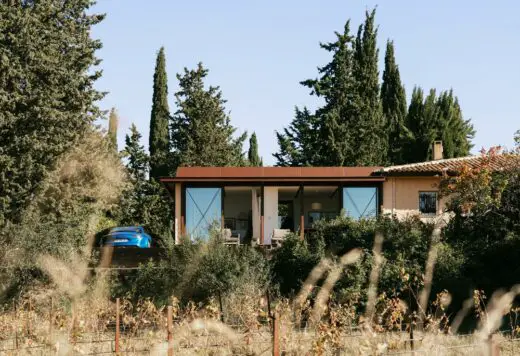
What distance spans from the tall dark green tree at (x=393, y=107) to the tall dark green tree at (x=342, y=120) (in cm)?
220

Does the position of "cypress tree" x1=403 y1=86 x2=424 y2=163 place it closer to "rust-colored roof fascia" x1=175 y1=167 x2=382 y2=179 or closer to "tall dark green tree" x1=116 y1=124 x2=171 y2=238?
"tall dark green tree" x1=116 y1=124 x2=171 y2=238

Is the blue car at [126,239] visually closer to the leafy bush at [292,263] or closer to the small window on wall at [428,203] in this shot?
the leafy bush at [292,263]

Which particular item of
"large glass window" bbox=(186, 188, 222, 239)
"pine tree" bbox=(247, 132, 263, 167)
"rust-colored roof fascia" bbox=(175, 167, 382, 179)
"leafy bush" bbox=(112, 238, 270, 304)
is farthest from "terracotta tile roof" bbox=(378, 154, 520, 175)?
"pine tree" bbox=(247, 132, 263, 167)

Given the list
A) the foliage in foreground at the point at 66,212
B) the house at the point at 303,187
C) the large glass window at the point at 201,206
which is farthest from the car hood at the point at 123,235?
the large glass window at the point at 201,206

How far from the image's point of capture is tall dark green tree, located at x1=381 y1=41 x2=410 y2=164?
40281 mm

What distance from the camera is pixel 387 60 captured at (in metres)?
45.4

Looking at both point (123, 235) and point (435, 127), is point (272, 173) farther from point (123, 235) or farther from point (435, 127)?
point (435, 127)

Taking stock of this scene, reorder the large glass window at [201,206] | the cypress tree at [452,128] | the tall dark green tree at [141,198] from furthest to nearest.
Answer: the cypress tree at [452,128]
the tall dark green tree at [141,198]
the large glass window at [201,206]

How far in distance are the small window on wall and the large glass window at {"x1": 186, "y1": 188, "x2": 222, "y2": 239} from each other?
6.59m

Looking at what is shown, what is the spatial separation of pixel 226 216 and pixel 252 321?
17.0m

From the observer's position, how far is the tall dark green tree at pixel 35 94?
22062mm

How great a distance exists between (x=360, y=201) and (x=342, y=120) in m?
13.4

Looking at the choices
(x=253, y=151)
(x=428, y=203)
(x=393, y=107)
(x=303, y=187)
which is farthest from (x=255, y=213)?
(x=253, y=151)

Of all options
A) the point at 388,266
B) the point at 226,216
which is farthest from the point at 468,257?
the point at 226,216
